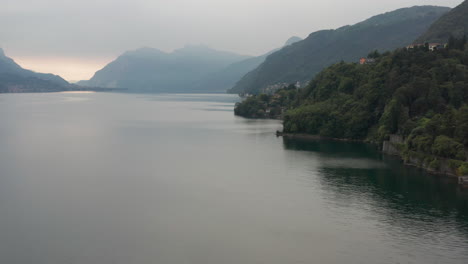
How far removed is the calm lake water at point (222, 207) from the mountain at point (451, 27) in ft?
137

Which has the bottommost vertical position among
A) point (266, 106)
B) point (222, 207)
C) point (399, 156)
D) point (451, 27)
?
point (222, 207)

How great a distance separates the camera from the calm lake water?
60.8 feet

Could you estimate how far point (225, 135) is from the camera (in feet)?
178

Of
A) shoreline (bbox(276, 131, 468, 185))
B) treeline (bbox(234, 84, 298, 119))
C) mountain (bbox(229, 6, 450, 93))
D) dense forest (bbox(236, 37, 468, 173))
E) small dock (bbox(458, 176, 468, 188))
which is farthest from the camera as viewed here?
mountain (bbox(229, 6, 450, 93))

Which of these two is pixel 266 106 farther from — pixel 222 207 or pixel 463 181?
pixel 222 207

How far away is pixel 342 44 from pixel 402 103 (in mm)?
131544

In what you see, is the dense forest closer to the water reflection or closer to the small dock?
the small dock

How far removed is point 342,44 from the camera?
553 feet

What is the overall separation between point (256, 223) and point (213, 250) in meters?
3.77

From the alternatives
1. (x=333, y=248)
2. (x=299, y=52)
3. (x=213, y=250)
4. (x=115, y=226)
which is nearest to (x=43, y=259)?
(x=115, y=226)

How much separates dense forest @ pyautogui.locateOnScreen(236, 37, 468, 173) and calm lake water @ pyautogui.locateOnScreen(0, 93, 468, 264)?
292 cm

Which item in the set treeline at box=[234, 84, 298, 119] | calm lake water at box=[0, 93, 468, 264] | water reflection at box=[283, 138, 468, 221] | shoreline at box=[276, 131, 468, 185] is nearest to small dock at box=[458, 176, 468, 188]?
shoreline at box=[276, 131, 468, 185]

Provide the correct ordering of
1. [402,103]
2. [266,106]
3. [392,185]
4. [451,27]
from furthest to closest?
[266,106], [451,27], [402,103], [392,185]

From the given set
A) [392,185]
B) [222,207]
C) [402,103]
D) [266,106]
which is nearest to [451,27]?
[266,106]
